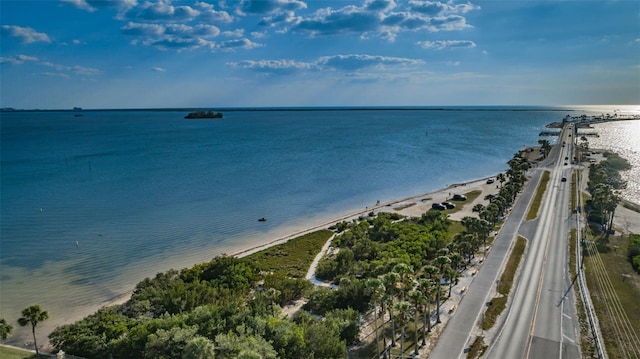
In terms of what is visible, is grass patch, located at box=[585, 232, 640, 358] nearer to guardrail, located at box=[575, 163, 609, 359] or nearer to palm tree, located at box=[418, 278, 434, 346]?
guardrail, located at box=[575, 163, 609, 359]

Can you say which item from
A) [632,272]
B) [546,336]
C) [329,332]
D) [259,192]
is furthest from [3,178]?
[632,272]

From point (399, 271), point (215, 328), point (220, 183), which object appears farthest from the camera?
point (220, 183)

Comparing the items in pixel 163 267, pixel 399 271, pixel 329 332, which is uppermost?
pixel 399 271

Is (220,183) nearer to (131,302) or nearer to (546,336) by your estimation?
(131,302)

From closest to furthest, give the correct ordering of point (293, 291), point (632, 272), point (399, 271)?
point (399, 271)
point (293, 291)
point (632, 272)

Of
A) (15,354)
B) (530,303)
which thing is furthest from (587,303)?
(15,354)

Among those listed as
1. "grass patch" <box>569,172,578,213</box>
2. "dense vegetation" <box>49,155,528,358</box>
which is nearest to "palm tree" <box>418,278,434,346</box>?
"dense vegetation" <box>49,155,528,358</box>

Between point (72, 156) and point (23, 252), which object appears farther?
point (72, 156)

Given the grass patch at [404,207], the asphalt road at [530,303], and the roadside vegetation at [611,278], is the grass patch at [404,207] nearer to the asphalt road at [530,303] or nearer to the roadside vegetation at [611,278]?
the asphalt road at [530,303]
